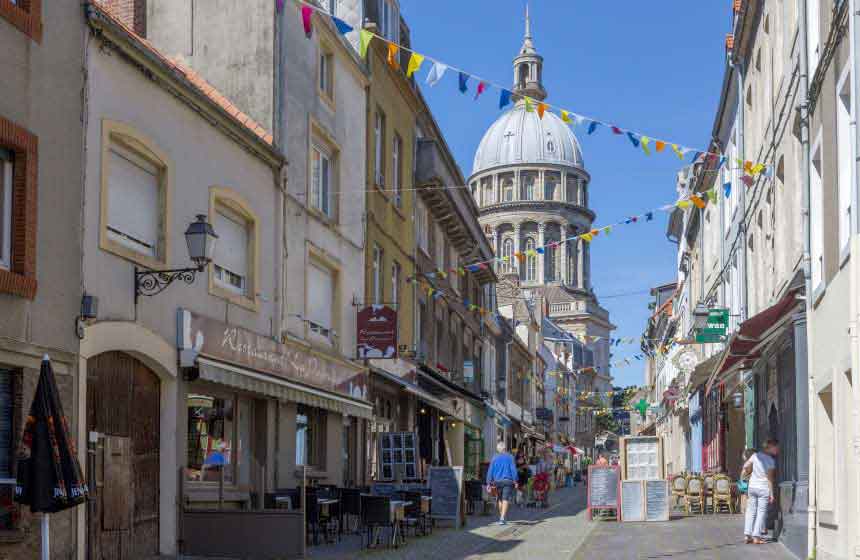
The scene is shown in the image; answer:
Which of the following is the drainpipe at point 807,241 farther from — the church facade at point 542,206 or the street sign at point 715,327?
the church facade at point 542,206

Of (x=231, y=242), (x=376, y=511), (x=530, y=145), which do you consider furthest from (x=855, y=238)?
(x=530, y=145)

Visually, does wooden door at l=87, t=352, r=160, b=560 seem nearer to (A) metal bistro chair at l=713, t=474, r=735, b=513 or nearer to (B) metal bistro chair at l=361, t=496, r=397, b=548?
(B) metal bistro chair at l=361, t=496, r=397, b=548

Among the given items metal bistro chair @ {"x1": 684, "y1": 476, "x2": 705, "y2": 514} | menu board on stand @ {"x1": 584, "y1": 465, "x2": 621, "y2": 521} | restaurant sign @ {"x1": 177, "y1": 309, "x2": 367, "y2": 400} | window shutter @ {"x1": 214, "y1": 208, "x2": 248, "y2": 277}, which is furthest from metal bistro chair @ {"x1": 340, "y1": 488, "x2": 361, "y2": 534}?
metal bistro chair @ {"x1": 684, "y1": 476, "x2": 705, "y2": 514}

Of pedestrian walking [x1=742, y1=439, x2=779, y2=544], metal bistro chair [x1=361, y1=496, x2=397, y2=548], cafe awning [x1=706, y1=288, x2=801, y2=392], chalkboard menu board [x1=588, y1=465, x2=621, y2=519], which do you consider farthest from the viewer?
chalkboard menu board [x1=588, y1=465, x2=621, y2=519]

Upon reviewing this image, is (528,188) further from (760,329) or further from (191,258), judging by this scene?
(191,258)

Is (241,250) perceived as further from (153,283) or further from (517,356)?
(517,356)

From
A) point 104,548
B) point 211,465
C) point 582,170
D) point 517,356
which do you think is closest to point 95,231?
point 104,548

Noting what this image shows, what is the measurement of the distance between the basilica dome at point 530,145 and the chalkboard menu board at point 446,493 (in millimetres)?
110752

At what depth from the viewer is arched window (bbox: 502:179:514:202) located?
130625 mm

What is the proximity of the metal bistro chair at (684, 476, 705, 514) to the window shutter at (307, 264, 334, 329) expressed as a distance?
29.6 ft

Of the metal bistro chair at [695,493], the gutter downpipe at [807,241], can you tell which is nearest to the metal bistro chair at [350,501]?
the gutter downpipe at [807,241]

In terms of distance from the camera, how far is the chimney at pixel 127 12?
20.0 meters

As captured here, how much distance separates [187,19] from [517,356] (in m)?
40.2

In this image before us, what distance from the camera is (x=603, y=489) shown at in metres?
24.2
